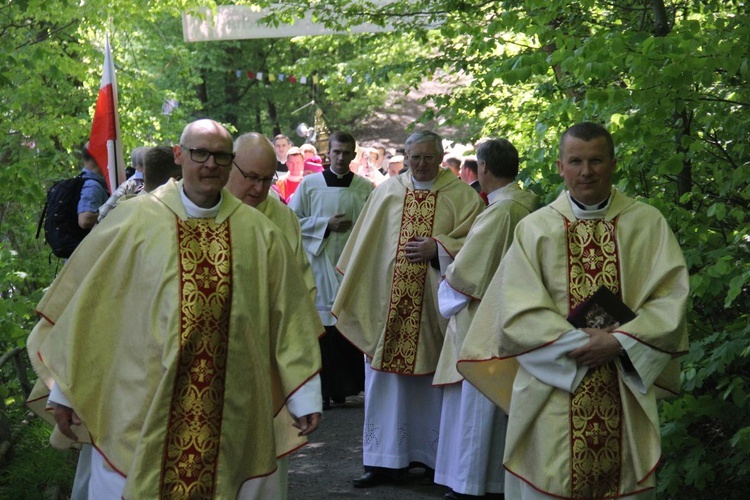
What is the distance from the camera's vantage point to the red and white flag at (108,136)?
849 centimetres

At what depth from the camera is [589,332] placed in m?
5.09

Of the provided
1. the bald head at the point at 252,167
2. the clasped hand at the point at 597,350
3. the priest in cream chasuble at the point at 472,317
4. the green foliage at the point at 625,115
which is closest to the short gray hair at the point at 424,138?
the green foliage at the point at 625,115

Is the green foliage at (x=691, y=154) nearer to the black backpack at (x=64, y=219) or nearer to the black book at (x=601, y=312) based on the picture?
the black book at (x=601, y=312)

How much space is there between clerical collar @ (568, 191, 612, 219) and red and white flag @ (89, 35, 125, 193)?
399 cm

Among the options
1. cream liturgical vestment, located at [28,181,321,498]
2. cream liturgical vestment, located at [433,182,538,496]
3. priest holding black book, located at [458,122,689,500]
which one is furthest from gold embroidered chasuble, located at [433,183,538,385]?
cream liturgical vestment, located at [28,181,321,498]

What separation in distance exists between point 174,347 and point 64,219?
13.8 ft

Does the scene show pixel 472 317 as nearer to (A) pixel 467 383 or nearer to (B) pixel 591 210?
(A) pixel 467 383

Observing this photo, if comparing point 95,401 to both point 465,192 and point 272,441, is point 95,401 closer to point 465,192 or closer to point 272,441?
point 272,441

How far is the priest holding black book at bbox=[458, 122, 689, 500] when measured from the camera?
16.7ft

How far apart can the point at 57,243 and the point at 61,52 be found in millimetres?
2762

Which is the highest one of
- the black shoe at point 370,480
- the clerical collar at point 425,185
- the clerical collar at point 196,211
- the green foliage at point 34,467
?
the clerical collar at point 196,211

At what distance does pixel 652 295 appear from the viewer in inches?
205

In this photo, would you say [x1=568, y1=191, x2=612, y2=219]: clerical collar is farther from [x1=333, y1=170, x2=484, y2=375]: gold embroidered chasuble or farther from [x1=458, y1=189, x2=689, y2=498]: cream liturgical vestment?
[x1=333, y1=170, x2=484, y2=375]: gold embroidered chasuble

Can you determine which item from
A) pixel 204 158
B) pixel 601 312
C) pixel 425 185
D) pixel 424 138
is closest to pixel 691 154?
pixel 601 312
